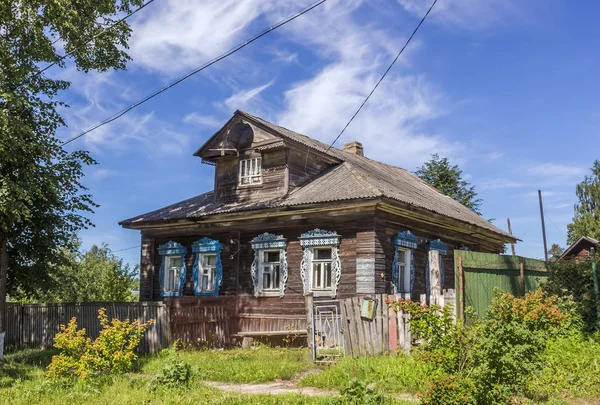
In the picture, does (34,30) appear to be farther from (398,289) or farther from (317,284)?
(398,289)

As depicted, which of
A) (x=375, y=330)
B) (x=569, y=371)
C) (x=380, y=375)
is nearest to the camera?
(x=380, y=375)

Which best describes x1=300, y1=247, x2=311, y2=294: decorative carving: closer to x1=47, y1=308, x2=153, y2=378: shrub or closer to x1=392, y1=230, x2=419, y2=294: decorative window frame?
x1=392, y1=230, x2=419, y2=294: decorative window frame

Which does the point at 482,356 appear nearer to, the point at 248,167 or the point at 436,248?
the point at 436,248

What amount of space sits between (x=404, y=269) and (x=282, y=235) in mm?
Answer: 3702

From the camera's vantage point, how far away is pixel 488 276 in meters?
13.1

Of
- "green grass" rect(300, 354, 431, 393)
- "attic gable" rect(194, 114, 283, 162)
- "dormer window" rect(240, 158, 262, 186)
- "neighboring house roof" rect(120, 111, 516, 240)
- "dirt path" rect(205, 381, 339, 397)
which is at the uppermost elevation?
"attic gable" rect(194, 114, 283, 162)

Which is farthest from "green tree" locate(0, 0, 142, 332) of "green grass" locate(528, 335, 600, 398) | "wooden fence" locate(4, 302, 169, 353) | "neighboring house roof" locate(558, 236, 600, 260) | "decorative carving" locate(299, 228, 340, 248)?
"neighboring house roof" locate(558, 236, 600, 260)

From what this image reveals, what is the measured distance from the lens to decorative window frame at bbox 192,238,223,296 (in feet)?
59.2

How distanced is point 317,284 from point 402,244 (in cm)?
266

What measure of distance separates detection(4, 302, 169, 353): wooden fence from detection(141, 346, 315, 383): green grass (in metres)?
1.24

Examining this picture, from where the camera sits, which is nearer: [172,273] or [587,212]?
[172,273]

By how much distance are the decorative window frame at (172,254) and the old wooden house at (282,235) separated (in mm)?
34

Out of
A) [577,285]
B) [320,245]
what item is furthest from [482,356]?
[320,245]

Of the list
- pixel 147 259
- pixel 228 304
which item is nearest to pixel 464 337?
pixel 228 304
